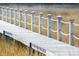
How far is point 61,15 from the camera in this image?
361cm

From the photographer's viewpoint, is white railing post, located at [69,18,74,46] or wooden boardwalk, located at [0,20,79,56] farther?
white railing post, located at [69,18,74,46]

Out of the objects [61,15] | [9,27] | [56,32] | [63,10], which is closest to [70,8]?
[63,10]

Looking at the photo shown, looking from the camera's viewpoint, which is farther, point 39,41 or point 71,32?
point 39,41

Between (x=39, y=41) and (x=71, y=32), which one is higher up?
(x=71, y=32)

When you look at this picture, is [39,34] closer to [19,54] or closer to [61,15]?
[61,15]

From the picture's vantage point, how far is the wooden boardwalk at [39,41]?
3.18 metres

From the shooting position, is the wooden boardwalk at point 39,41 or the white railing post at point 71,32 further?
the white railing post at point 71,32

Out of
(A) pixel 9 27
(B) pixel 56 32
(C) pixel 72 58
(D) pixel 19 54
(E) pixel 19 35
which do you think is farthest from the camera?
(A) pixel 9 27

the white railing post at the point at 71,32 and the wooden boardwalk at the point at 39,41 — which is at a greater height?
the white railing post at the point at 71,32

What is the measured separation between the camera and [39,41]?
3732 mm

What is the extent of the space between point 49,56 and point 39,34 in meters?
1.15

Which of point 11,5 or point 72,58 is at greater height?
point 11,5

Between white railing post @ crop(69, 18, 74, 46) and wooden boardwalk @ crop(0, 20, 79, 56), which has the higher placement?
white railing post @ crop(69, 18, 74, 46)

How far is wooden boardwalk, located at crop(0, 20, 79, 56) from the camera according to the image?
318cm
